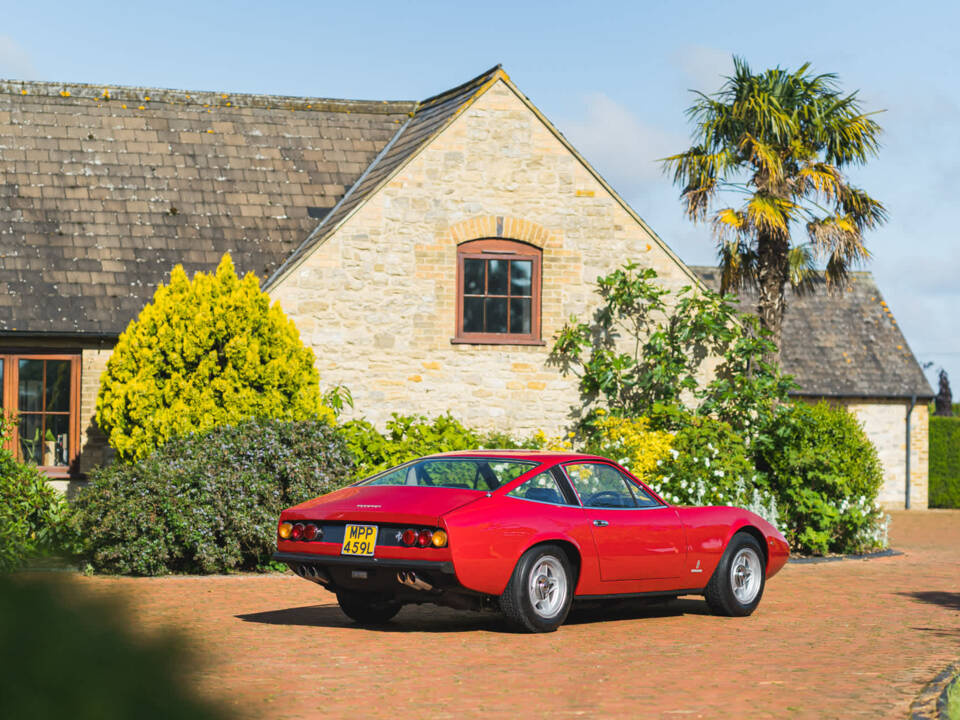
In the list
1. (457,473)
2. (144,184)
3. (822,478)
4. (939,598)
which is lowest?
(939,598)

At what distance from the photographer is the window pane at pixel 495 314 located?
1858 cm

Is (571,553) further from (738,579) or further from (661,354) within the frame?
(661,354)

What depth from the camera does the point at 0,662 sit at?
2258 millimetres

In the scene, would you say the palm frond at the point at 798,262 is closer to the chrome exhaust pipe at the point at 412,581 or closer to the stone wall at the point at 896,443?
the stone wall at the point at 896,443

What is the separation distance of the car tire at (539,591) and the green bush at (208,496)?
4.74 meters

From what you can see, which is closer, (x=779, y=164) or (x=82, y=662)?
(x=82, y=662)

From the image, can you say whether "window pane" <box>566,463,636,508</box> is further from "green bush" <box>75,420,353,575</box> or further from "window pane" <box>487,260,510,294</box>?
"window pane" <box>487,260,510,294</box>

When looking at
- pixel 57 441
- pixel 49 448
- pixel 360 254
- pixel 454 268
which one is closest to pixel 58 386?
pixel 57 441

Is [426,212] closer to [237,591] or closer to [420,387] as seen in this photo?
[420,387]

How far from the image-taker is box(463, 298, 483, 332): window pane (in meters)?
18.5

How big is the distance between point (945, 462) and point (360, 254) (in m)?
20.2

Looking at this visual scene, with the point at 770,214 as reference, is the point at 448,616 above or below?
below

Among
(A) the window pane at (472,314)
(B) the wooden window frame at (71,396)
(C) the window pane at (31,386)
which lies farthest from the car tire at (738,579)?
(C) the window pane at (31,386)

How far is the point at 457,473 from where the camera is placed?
9.91m
